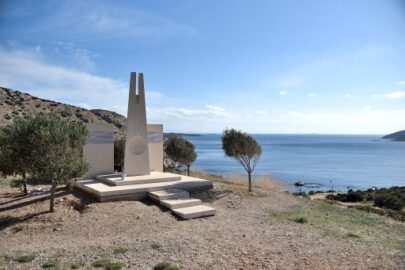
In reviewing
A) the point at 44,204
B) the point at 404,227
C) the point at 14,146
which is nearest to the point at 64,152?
the point at 14,146

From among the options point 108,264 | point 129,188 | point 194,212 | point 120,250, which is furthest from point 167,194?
point 108,264

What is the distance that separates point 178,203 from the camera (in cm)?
1148

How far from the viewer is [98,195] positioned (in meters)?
12.1

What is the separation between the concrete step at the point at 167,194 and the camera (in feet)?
40.2

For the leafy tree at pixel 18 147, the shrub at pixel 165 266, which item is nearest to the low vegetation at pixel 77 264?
the shrub at pixel 165 266

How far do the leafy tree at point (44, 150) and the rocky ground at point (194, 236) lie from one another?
51.7 inches

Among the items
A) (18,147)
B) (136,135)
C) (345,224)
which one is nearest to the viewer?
(18,147)

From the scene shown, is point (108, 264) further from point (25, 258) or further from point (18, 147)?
point (18, 147)

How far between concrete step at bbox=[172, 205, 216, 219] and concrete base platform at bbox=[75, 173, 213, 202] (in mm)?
2317

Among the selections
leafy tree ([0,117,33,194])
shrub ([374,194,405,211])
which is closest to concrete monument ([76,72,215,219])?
leafy tree ([0,117,33,194])

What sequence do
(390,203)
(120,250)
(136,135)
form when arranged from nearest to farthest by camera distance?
(120,250) → (136,135) → (390,203)

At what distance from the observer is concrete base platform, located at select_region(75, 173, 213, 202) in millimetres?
12219

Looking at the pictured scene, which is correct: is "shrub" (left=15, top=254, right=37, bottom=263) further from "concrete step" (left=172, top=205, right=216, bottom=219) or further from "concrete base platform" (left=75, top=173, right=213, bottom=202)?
"concrete base platform" (left=75, top=173, right=213, bottom=202)

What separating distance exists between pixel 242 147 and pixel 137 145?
16.3 ft
